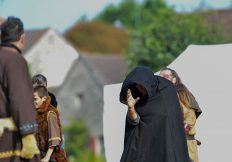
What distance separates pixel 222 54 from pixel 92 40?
80.1m

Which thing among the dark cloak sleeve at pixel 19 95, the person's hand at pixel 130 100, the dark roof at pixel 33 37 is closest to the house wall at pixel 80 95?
the dark roof at pixel 33 37

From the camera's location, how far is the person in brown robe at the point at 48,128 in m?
9.30

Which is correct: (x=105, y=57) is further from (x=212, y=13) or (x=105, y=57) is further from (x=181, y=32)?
(x=181, y=32)

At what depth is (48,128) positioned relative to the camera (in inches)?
368

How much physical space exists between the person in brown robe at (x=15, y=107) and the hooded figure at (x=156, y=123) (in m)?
1.94

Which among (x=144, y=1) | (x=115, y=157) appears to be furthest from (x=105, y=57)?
(x=115, y=157)

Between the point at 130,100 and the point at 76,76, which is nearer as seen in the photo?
the point at 130,100

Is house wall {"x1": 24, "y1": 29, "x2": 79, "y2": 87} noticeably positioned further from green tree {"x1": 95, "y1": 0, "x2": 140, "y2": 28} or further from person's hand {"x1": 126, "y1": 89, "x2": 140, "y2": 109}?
green tree {"x1": 95, "y1": 0, "x2": 140, "y2": 28}

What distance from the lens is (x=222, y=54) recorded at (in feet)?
39.5

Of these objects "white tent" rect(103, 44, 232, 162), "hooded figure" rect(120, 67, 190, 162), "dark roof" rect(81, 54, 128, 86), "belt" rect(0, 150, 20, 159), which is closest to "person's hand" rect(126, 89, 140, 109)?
"hooded figure" rect(120, 67, 190, 162)

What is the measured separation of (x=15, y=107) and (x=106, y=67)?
5033 centimetres

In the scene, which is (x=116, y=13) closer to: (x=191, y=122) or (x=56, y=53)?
(x=56, y=53)

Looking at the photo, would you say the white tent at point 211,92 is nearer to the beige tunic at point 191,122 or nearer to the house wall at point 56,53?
the beige tunic at point 191,122

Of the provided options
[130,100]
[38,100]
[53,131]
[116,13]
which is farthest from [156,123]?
[116,13]
